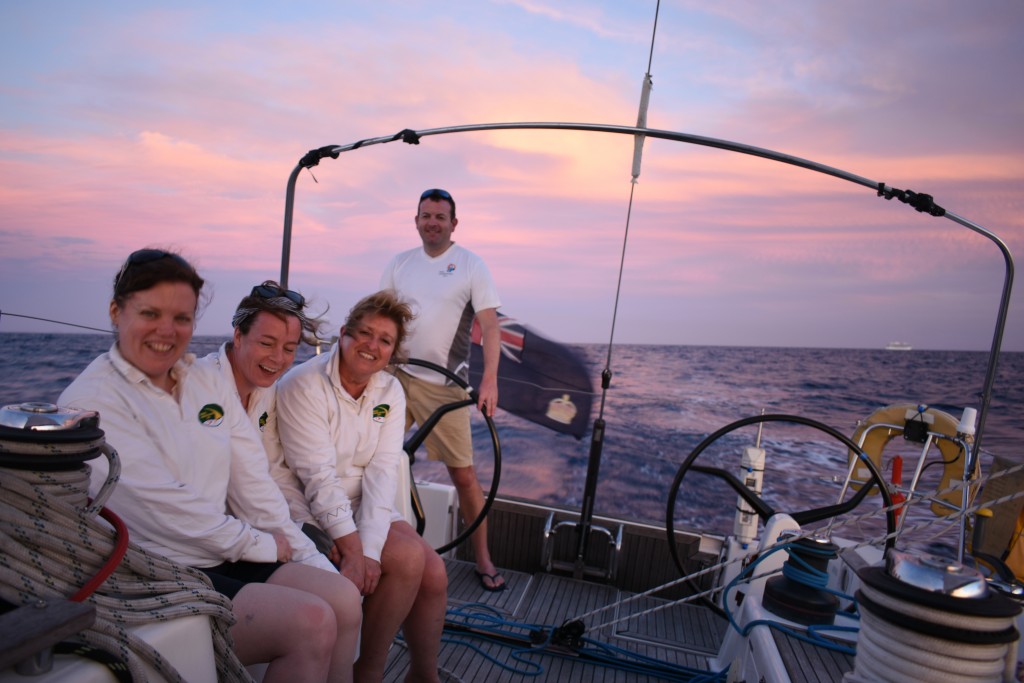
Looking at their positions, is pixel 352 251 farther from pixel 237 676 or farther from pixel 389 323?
pixel 237 676

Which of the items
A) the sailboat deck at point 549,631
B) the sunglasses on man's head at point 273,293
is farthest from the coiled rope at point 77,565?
the sailboat deck at point 549,631

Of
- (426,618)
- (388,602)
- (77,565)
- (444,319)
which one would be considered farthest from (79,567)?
(444,319)

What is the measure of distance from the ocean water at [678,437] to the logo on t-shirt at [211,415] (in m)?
1.96

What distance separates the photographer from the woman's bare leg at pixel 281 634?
1193 mm

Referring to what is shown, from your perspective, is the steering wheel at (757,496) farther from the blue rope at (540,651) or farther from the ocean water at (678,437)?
the ocean water at (678,437)

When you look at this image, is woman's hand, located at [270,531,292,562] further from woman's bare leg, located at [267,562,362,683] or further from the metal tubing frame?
the metal tubing frame

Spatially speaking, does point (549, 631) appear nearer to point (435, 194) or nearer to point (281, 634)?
point (281, 634)

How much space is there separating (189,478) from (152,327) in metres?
0.30

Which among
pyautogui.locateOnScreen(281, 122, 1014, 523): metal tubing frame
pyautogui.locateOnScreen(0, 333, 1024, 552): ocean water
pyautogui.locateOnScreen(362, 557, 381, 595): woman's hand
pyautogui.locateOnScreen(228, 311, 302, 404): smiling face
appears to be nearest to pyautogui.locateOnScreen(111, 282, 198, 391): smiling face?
pyautogui.locateOnScreen(228, 311, 302, 404): smiling face

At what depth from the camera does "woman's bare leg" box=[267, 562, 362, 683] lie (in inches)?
52.9

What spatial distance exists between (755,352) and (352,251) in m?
24.6

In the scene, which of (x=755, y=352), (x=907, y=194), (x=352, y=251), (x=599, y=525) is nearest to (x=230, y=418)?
(x=599, y=525)

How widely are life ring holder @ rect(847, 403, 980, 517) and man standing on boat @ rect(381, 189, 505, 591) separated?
1.41 metres

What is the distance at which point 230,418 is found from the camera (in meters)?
1.43
